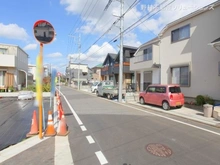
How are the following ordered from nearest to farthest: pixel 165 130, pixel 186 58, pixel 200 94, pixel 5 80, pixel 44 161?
pixel 44 161 < pixel 165 130 < pixel 200 94 < pixel 186 58 < pixel 5 80

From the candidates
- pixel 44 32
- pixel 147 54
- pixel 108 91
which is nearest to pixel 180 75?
pixel 147 54

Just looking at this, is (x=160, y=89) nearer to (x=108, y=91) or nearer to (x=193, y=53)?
(x=193, y=53)

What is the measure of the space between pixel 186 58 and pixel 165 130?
8780 millimetres

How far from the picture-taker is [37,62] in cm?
510

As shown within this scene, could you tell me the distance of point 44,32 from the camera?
5.27 metres

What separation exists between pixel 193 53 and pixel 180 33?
240cm

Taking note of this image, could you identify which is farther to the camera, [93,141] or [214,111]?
[214,111]

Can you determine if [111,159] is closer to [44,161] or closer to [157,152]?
[157,152]

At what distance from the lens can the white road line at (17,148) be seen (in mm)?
4105

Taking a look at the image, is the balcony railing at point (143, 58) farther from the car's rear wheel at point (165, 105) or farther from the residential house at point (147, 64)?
the car's rear wheel at point (165, 105)

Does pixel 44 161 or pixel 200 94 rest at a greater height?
pixel 200 94

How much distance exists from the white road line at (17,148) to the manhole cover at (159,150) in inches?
125

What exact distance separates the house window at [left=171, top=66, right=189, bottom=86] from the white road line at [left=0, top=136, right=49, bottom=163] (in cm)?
1155

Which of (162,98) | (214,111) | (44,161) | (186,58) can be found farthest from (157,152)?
(186,58)
